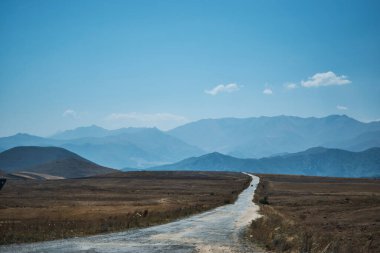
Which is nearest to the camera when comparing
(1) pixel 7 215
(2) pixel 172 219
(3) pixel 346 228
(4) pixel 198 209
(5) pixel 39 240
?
(5) pixel 39 240

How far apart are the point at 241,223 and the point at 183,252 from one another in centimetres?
1476

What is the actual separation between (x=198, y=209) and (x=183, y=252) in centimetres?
2798

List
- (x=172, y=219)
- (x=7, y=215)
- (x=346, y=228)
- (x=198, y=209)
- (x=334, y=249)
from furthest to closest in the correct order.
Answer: (x=7, y=215) < (x=198, y=209) < (x=172, y=219) < (x=346, y=228) < (x=334, y=249)

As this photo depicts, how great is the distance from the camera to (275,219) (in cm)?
3700

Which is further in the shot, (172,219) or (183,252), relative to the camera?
(172,219)

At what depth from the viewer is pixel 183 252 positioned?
22.6 m

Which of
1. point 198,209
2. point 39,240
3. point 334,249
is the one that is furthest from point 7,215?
point 334,249

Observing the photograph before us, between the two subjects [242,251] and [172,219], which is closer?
[242,251]

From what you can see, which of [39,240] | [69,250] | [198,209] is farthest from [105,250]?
[198,209]

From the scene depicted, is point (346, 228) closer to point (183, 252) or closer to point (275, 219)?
point (275, 219)

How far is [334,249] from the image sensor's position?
21.8 metres

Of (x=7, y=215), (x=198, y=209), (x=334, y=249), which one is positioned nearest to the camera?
(x=334, y=249)

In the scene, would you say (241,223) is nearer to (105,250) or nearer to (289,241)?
(289,241)

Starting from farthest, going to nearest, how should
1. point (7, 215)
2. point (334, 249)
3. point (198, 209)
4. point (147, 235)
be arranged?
1. point (7, 215)
2. point (198, 209)
3. point (147, 235)
4. point (334, 249)
